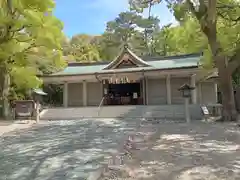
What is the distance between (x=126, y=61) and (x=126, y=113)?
7.12 m

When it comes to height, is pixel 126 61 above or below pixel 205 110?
above

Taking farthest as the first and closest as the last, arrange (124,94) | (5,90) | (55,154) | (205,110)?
(124,94) < (5,90) < (205,110) < (55,154)

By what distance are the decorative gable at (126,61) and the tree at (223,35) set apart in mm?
8963

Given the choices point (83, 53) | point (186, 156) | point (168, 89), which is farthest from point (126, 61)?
point (186, 156)

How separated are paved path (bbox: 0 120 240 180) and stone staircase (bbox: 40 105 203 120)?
5973mm

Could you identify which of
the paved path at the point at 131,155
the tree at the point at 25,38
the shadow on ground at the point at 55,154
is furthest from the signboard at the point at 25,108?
the paved path at the point at 131,155

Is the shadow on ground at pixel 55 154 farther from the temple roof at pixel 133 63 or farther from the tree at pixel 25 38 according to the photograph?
the temple roof at pixel 133 63

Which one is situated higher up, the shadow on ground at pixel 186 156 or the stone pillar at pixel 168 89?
the stone pillar at pixel 168 89

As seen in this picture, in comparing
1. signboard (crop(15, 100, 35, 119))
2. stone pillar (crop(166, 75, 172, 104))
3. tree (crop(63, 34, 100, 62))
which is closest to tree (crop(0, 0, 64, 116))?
signboard (crop(15, 100, 35, 119))

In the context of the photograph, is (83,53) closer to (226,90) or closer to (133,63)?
(133,63)

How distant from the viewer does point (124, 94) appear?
26125 mm

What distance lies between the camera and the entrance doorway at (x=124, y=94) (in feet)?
81.1

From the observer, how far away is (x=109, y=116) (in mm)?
18203

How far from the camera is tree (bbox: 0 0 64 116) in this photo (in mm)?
13273
